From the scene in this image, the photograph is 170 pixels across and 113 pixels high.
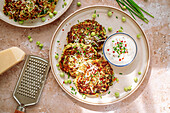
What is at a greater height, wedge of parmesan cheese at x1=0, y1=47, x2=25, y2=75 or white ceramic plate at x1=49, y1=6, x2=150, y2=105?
white ceramic plate at x1=49, y1=6, x2=150, y2=105

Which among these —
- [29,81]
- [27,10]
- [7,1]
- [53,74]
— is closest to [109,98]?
[53,74]

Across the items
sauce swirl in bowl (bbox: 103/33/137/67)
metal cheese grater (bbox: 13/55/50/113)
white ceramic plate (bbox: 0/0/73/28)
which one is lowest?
metal cheese grater (bbox: 13/55/50/113)

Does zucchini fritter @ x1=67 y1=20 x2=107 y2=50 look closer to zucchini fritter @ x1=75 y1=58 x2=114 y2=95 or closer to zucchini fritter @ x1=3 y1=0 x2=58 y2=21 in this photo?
zucchini fritter @ x1=75 y1=58 x2=114 y2=95

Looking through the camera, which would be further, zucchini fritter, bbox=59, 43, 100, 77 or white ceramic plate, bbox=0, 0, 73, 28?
white ceramic plate, bbox=0, 0, 73, 28

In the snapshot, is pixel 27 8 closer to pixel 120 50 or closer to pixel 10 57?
pixel 10 57

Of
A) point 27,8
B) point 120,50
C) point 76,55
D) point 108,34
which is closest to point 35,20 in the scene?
point 27,8

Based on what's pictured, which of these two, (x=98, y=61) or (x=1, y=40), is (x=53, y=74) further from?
(x=1, y=40)

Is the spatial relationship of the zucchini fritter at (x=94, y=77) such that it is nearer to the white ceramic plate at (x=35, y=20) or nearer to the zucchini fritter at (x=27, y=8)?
the white ceramic plate at (x=35, y=20)

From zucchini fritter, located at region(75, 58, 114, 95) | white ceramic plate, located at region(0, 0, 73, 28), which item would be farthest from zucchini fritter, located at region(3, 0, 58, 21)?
zucchini fritter, located at region(75, 58, 114, 95)
